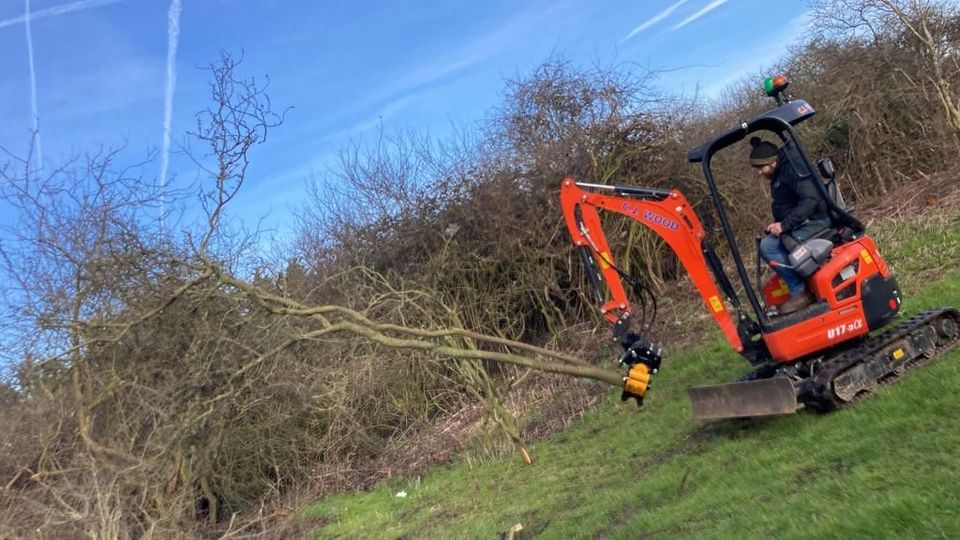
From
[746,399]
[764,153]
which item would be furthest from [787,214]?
[746,399]

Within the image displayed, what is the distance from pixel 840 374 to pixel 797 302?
789 millimetres

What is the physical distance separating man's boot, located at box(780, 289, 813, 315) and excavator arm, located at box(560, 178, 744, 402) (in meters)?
0.44

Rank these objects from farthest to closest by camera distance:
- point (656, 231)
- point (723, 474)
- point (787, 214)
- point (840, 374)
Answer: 1. point (656, 231)
2. point (787, 214)
3. point (840, 374)
4. point (723, 474)

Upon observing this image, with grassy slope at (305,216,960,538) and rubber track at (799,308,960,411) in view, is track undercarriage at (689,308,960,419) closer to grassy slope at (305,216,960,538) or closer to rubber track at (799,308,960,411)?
rubber track at (799,308,960,411)

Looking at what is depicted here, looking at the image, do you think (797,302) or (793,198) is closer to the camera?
(793,198)

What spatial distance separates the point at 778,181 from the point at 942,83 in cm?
981

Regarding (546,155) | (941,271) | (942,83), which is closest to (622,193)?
(941,271)

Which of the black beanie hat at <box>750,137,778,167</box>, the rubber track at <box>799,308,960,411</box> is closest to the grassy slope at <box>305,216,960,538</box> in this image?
the rubber track at <box>799,308,960,411</box>

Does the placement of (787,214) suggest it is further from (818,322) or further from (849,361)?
(849,361)

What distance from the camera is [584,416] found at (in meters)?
10.4

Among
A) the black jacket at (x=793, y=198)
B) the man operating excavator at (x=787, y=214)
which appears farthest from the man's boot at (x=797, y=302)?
the black jacket at (x=793, y=198)

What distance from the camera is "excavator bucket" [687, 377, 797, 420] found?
602 centimetres

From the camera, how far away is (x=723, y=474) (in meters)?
5.80

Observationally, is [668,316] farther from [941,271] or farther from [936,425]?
[936,425]
